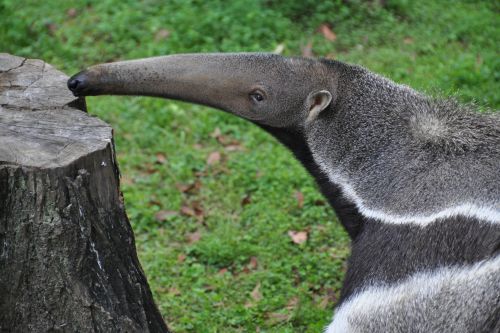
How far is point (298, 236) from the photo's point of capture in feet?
20.4

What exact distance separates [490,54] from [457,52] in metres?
0.45

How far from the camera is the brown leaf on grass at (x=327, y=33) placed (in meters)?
9.02

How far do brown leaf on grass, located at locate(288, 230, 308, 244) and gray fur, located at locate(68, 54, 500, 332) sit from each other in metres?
1.79

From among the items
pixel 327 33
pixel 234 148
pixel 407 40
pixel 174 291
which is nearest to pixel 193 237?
pixel 174 291

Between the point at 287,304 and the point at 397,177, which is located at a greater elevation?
the point at 397,177

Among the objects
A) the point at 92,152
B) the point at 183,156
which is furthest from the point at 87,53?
the point at 92,152

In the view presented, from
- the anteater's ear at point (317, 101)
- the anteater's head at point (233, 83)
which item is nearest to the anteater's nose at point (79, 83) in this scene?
the anteater's head at point (233, 83)

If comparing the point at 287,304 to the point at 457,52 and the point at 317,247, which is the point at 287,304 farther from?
the point at 457,52

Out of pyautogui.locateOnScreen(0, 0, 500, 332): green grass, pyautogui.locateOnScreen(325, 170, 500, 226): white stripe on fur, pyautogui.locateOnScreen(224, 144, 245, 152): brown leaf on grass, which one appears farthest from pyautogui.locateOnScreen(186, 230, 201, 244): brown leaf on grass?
pyautogui.locateOnScreen(325, 170, 500, 226): white stripe on fur

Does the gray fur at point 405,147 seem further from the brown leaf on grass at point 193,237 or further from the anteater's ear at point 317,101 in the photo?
the brown leaf on grass at point 193,237

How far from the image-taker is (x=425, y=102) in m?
4.18

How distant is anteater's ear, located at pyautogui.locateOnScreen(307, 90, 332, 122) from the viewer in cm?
417

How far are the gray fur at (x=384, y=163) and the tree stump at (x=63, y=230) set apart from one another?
0.36m

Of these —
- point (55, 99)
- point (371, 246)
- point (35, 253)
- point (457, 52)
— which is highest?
point (55, 99)
